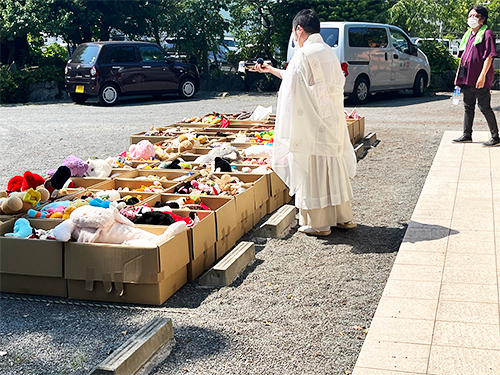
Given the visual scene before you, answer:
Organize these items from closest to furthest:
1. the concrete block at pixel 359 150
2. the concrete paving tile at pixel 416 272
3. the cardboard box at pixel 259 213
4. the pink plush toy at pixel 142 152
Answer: the concrete paving tile at pixel 416 272 < the cardboard box at pixel 259 213 < the pink plush toy at pixel 142 152 < the concrete block at pixel 359 150

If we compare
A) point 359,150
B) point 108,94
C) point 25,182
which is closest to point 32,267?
point 25,182

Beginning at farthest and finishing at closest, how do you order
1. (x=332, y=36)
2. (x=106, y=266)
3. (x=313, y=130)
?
(x=332, y=36) < (x=313, y=130) < (x=106, y=266)

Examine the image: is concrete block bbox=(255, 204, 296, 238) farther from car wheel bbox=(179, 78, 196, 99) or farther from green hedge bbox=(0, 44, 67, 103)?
green hedge bbox=(0, 44, 67, 103)

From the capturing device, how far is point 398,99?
18609 millimetres

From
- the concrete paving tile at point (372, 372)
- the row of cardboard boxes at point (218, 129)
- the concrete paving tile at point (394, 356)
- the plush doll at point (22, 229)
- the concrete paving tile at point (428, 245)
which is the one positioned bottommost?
the concrete paving tile at point (372, 372)

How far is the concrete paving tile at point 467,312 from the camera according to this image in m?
3.98

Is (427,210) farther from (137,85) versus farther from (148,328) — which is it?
(137,85)

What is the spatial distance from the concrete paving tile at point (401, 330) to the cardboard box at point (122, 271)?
4.76 ft

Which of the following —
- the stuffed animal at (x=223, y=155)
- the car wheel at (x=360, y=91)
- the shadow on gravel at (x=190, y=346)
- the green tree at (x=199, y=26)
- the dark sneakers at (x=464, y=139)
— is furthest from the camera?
the green tree at (x=199, y=26)

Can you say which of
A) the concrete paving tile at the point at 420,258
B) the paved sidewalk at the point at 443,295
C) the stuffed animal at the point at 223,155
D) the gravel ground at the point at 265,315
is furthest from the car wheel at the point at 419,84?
the concrete paving tile at the point at 420,258

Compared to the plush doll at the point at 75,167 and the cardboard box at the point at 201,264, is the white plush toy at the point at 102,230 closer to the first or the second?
A: the cardboard box at the point at 201,264

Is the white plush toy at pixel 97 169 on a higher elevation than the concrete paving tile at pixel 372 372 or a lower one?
higher

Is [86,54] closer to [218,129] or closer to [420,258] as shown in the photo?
[218,129]

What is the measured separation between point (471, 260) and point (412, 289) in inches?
31.7
